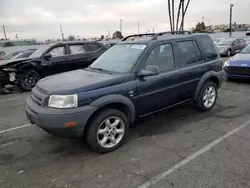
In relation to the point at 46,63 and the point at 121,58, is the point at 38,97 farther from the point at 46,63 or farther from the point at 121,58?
the point at 46,63

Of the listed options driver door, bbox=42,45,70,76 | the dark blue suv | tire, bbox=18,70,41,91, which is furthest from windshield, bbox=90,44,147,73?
tire, bbox=18,70,41,91

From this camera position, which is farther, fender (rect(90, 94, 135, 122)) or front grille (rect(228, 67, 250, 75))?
front grille (rect(228, 67, 250, 75))

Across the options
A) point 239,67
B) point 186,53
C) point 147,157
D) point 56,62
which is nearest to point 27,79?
point 56,62

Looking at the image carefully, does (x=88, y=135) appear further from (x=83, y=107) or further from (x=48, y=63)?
(x=48, y=63)

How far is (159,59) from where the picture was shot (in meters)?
4.30

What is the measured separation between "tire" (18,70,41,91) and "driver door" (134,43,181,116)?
6.04m

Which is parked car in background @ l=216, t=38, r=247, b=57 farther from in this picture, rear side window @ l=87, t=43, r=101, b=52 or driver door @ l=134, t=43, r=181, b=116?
driver door @ l=134, t=43, r=181, b=116

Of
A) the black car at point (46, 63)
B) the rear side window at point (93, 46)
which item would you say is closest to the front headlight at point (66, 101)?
the black car at point (46, 63)

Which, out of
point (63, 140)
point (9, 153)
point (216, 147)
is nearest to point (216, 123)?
point (216, 147)

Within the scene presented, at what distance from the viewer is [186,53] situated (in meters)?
4.75

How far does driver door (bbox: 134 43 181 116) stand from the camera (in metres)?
3.99

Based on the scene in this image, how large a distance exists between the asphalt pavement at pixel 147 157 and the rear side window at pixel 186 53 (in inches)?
48.0

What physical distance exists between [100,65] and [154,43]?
3.69ft

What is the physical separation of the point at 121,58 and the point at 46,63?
5.40 metres
